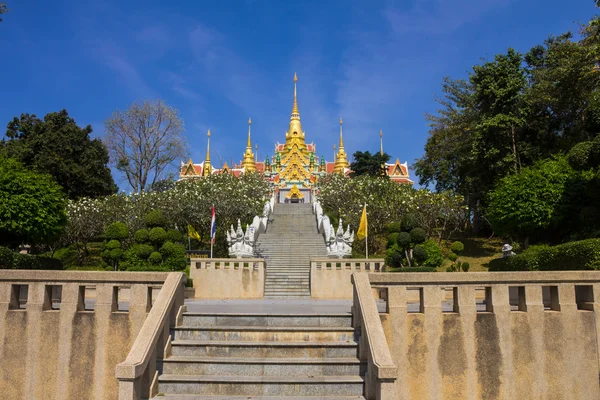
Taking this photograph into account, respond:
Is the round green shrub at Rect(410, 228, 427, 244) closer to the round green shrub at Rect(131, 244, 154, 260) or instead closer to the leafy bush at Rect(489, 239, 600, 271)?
the leafy bush at Rect(489, 239, 600, 271)

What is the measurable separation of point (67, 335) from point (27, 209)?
16.9 meters

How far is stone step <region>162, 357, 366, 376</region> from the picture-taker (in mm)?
7695

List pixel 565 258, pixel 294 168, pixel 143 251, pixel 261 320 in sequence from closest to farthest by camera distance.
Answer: pixel 261 320
pixel 565 258
pixel 143 251
pixel 294 168

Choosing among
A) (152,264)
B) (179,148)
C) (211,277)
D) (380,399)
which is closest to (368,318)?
(380,399)

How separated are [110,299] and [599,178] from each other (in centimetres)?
1896

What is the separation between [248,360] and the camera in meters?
7.80

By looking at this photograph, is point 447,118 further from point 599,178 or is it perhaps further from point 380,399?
point 380,399

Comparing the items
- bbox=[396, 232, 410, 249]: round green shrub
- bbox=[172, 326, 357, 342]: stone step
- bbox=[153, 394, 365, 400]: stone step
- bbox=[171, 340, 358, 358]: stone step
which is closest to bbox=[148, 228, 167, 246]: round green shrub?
bbox=[396, 232, 410, 249]: round green shrub

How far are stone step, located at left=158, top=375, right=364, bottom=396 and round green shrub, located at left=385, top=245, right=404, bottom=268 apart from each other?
15911 millimetres

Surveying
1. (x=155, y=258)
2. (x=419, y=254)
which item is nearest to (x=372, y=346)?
(x=419, y=254)

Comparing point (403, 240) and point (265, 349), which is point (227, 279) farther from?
point (265, 349)

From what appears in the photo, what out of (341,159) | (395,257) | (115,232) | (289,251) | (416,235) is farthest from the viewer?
(341,159)

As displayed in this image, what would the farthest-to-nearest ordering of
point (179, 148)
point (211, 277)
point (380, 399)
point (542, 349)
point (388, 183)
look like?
point (179, 148) < point (388, 183) < point (211, 277) < point (542, 349) < point (380, 399)

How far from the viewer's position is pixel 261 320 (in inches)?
348
